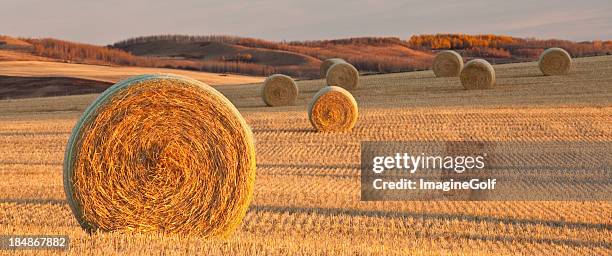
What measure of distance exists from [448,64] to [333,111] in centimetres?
1552

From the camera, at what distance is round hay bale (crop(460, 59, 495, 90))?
1271 inches

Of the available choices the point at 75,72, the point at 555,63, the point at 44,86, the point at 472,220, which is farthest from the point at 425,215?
the point at 75,72

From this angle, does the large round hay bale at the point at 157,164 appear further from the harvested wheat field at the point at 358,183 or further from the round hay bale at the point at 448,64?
the round hay bale at the point at 448,64

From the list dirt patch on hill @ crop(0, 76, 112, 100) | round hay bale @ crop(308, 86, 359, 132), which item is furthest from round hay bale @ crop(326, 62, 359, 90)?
dirt patch on hill @ crop(0, 76, 112, 100)

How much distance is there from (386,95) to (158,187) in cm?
2624

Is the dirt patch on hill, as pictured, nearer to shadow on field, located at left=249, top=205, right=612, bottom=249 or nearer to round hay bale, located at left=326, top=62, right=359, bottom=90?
round hay bale, located at left=326, top=62, right=359, bottom=90

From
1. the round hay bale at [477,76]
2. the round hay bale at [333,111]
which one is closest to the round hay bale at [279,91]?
the round hay bale at [477,76]

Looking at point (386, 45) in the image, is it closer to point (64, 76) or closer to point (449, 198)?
point (64, 76)

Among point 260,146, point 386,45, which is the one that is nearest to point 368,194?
point 260,146

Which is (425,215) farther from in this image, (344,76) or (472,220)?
(344,76)

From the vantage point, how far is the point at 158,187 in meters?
8.29

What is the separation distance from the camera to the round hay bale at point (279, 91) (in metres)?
30.5

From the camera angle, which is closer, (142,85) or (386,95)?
(142,85)

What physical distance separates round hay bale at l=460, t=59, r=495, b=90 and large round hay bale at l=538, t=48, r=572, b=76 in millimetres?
4615
